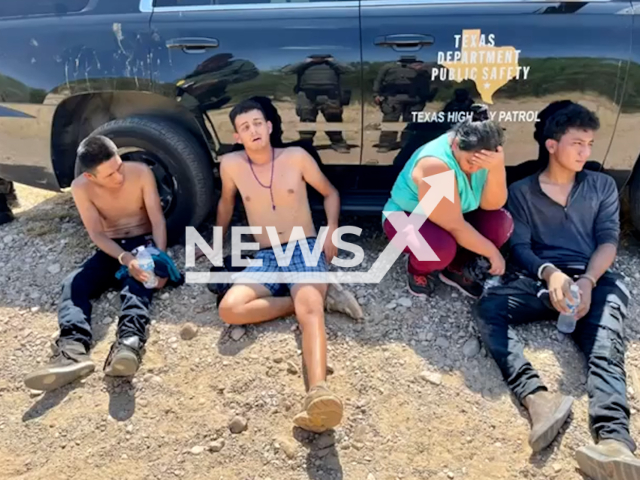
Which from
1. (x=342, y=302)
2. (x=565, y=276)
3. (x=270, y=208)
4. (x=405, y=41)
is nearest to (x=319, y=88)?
(x=405, y=41)

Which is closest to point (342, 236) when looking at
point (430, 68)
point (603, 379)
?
point (430, 68)

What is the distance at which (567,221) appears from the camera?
10.7 feet

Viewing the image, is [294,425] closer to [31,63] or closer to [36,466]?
[36,466]

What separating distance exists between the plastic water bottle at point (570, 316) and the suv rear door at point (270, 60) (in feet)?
4.44

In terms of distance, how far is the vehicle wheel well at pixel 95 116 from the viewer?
3658mm

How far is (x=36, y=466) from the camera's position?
2.56m

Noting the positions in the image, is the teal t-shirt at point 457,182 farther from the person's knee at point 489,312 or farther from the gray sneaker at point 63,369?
the gray sneaker at point 63,369

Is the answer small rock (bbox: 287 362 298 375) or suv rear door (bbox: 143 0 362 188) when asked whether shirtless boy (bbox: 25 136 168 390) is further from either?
small rock (bbox: 287 362 298 375)

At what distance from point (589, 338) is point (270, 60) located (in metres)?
2.11

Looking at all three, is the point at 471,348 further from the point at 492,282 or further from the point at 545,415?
the point at 545,415

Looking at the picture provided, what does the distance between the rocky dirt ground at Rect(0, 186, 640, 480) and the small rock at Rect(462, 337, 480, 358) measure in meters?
0.02

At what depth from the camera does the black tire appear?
11.7 feet

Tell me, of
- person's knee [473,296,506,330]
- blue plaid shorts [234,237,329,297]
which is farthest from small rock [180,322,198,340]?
person's knee [473,296,506,330]

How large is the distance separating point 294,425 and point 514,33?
2201 mm
